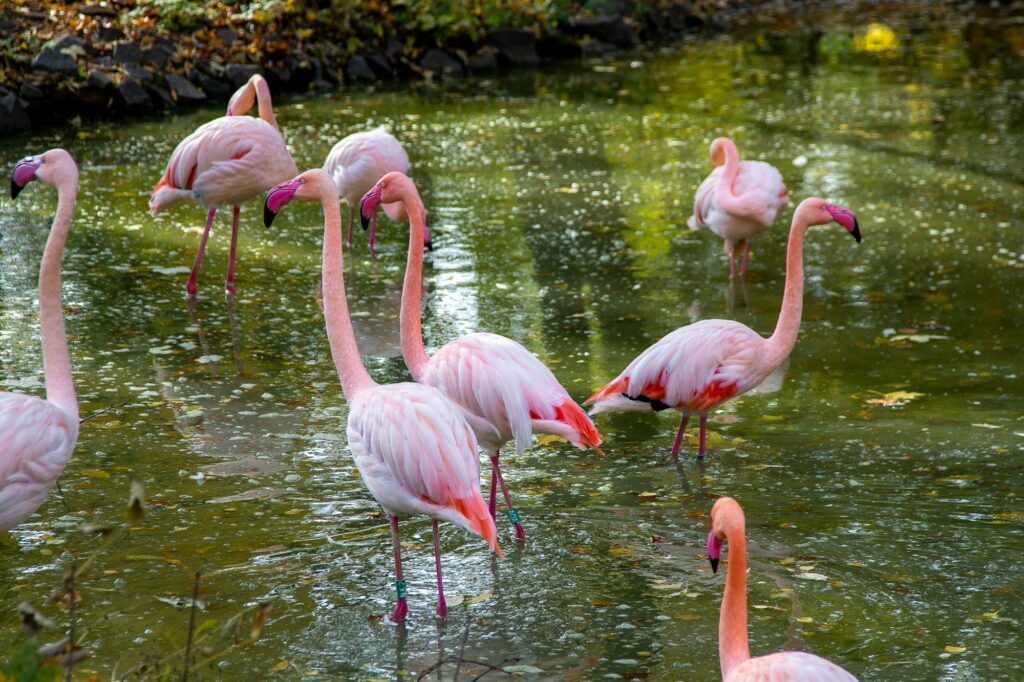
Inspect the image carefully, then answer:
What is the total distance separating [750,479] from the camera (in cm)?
530

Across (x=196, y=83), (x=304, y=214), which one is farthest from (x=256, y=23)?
(x=304, y=214)

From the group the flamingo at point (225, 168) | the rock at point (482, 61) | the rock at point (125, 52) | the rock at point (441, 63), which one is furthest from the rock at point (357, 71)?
the flamingo at point (225, 168)

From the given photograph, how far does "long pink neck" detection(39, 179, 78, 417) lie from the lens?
4180mm

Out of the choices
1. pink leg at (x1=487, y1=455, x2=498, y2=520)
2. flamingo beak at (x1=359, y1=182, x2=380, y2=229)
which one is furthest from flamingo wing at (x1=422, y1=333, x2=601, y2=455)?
flamingo beak at (x1=359, y1=182, x2=380, y2=229)

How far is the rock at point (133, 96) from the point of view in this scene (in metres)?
13.0

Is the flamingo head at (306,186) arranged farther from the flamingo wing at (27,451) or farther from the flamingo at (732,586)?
the flamingo at (732,586)

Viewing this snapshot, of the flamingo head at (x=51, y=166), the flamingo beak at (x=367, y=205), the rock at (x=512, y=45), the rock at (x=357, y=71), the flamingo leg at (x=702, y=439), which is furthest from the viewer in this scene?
the rock at (x=512, y=45)

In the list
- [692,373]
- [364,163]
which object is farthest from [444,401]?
[364,163]

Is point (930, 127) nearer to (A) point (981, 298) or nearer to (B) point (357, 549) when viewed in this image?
(A) point (981, 298)

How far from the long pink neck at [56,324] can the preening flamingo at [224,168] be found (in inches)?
133

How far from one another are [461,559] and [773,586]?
1.18m

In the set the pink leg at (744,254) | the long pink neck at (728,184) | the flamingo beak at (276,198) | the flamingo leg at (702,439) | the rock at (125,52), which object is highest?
the rock at (125,52)

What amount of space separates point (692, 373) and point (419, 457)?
1.85 meters

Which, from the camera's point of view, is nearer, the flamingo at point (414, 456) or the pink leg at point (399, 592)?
the flamingo at point (414, 456)
